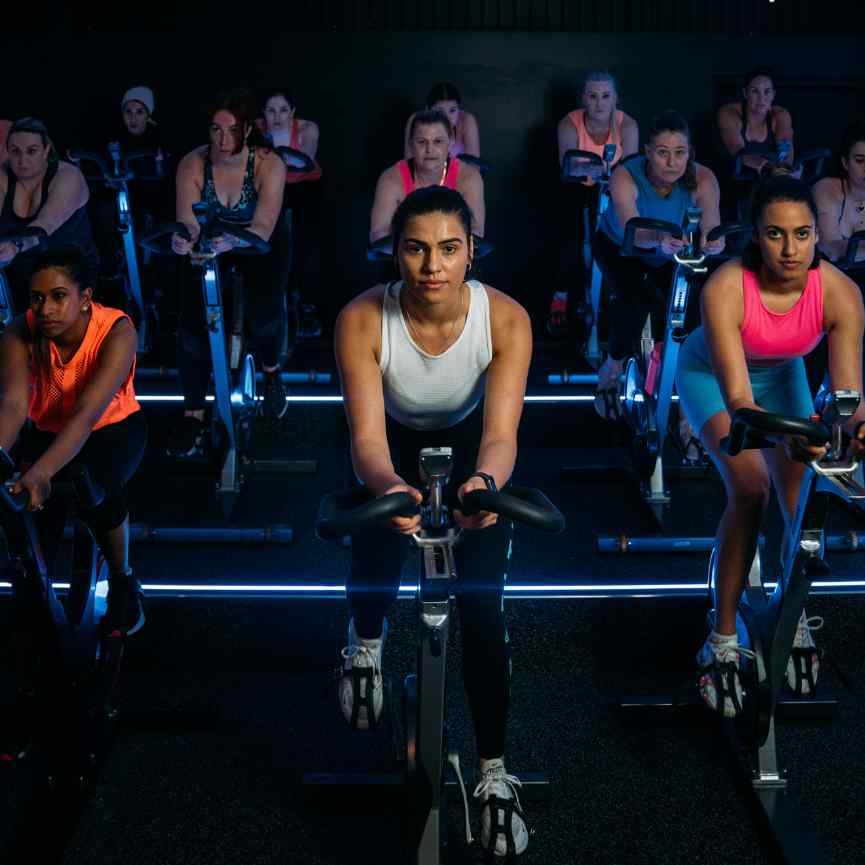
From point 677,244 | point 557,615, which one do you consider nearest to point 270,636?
point 557,615

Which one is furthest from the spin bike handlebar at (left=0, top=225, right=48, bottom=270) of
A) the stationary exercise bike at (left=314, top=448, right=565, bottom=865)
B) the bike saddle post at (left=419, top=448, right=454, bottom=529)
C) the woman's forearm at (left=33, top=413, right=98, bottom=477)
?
the bike saddle post at (left=419, top=448, right=454, bottom=529)

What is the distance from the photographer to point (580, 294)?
557 cm

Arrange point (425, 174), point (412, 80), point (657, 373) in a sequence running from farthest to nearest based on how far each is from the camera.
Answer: point (412, 80), point (425, 174), point (657, 373)

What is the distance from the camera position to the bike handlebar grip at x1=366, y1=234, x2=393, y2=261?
3.39 m

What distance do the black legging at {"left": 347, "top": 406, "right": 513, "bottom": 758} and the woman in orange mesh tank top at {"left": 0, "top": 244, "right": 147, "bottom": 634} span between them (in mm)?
817

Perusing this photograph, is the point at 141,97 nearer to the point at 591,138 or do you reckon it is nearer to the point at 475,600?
the point at 591,138

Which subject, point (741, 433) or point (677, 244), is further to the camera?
point (677, 244)

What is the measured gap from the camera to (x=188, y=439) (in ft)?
13.1

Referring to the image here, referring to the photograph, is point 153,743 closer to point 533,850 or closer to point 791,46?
point 533,850

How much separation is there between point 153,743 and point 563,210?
14.3ft

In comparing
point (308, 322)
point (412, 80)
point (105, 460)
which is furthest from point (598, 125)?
point (105, 460)

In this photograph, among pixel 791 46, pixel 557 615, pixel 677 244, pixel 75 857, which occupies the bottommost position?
pixel 75 857

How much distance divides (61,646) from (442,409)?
3.59 ft

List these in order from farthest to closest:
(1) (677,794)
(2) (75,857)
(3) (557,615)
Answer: (3) (557,615)
(1) (677,794)
(2) (75,857)
